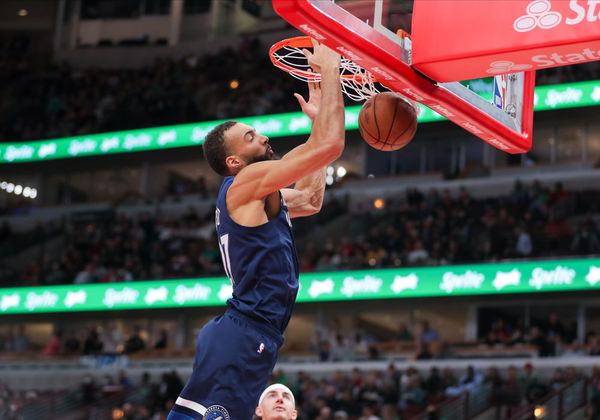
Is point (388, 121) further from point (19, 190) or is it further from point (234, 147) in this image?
point (19, 190)

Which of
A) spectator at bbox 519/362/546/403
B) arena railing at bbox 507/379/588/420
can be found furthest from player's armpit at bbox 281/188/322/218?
spectator at bbox 519/362/546/403

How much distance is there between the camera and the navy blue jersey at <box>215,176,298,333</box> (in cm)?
367

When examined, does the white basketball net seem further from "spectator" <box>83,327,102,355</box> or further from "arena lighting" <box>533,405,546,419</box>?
"spectator" <box>83,327,102,355</box>

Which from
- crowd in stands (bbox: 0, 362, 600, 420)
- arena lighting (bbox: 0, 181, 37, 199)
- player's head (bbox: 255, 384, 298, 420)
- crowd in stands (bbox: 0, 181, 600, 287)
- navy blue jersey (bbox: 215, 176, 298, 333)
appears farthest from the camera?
arena lighting (bbox: 0, 181, 37, 199)

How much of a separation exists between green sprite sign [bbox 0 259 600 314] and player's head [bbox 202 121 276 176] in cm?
1374

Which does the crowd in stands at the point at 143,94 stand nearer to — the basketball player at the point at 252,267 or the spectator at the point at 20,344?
the spectator at the point at 20,344

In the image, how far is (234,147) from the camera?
3830mm

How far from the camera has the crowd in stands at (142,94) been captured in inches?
972

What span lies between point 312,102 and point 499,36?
97 centimetres

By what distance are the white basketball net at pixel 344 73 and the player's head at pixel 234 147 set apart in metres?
1.12

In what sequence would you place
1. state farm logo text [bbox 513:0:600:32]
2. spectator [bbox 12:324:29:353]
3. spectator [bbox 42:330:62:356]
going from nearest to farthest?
1. state farm logo text [bbox 513:0:600:32]
2. spectator [bbox 42:330:62:356]
3. spectator [bbox 12:324:29:353]

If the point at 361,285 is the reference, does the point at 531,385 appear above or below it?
above

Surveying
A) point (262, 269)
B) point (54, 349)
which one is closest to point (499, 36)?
point (262, 269)

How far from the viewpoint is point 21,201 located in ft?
93.9
